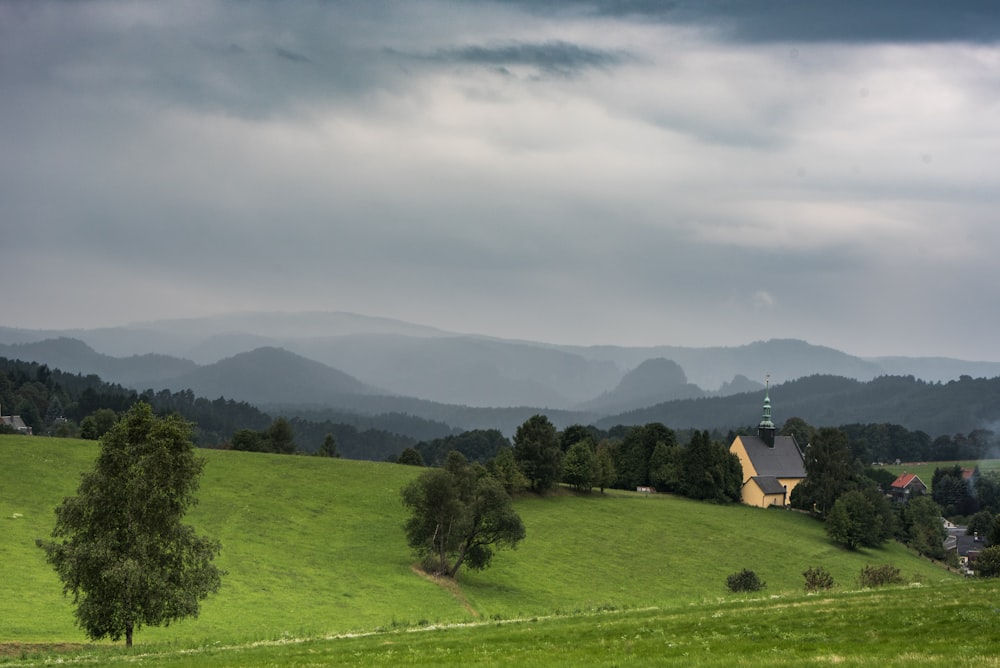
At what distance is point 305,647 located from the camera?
36.6 metres

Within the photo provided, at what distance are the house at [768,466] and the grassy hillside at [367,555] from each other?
1306 cm

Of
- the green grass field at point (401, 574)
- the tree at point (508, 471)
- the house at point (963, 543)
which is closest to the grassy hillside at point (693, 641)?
the green grass field at point (401, 574)

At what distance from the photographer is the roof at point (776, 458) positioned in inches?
5837

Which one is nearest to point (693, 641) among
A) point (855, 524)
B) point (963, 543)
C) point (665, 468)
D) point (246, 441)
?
point (855, 524)

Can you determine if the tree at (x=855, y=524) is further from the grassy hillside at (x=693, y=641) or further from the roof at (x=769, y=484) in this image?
the grassy hillside at (x=693, y=641)

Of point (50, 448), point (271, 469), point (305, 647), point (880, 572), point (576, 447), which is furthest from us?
point (576, 447)

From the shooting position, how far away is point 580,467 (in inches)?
4830

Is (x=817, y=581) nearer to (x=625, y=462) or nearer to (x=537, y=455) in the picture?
(x=537, y=455)

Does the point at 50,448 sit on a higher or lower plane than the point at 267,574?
higher

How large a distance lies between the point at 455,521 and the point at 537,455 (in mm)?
40156

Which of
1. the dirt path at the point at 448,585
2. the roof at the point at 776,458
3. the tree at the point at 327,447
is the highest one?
the roof at the point at 776,458

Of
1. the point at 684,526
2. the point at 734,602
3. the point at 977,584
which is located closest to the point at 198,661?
the point at 734,602

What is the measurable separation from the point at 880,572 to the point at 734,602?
25.0 metres

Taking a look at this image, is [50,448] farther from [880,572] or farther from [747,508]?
[747,508]
